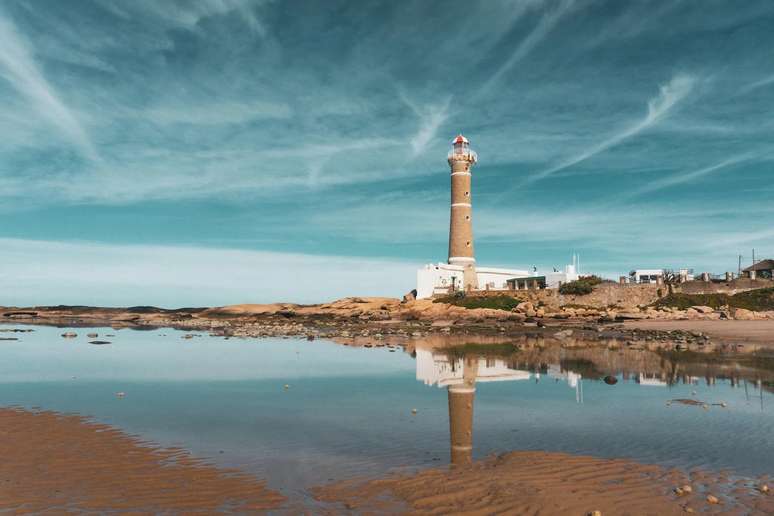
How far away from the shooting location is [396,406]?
1550cm

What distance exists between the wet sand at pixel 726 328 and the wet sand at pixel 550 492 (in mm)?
28668

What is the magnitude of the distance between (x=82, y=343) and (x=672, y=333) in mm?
40767

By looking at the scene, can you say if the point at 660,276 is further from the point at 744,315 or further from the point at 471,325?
the point at 471,325

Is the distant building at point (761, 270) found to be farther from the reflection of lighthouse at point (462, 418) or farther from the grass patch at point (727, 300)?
the reflection of lighthouse at point (462, 418)

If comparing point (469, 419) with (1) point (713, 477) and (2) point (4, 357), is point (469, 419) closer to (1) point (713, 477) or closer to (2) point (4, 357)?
(1) point (713, 477)

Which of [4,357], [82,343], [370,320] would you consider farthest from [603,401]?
[370,320]

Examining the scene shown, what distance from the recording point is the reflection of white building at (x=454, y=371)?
20383mm

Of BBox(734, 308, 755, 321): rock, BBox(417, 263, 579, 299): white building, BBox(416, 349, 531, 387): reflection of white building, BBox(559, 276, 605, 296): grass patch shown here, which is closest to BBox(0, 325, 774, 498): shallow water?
BBox(416, 349, 531, 387): reflection of white building

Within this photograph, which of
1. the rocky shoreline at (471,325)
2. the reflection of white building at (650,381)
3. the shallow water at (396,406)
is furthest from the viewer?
the rocky shoreline at (471,325)

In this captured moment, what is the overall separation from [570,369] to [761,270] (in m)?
56.3

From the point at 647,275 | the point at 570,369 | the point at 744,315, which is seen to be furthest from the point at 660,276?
the point at 570,369

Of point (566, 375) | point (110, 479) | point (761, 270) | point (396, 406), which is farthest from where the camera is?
point (761, 270)

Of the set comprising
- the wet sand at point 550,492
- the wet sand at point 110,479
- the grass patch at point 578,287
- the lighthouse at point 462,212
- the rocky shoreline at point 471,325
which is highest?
the lighthouse at point 462,212

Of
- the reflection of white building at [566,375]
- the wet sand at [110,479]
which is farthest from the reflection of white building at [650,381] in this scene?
the wet sand at [110,479]
